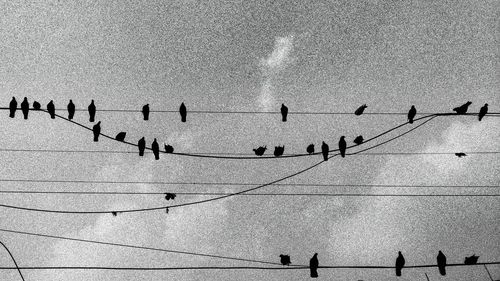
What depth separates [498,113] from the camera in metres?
10.3

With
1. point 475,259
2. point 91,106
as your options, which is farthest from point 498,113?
point 91,106

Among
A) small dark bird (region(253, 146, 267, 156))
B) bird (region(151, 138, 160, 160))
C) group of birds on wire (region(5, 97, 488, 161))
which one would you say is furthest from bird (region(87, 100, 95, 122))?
small dark bird (region(253, 146, 267, 156))

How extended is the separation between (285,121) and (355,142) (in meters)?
2.00

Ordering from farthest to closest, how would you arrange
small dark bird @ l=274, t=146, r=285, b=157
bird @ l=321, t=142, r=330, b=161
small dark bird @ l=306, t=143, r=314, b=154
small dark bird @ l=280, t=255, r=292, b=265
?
small dark bird @ l=306, t=143, r=314, b=154 < bird @ l=321, t=142, r=330, b=161 < small dark bird @ l=280, t=255, r=292, b=265 < small dark bird @ l=274, t=146, r=285, b=157

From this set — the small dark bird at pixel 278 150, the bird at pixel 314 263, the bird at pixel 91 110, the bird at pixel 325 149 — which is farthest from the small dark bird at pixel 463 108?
the bird at pixel 91 110

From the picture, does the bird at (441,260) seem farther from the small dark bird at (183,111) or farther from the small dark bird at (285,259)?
the small dark bird at (183,111)

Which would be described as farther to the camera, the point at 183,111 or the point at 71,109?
the point at 183,111

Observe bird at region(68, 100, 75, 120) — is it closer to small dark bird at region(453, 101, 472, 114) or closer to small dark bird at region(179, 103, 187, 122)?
small dark bird at region(179, 103, 187, 122)

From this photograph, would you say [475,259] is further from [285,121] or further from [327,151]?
[285,121]

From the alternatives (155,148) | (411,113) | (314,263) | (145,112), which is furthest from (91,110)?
(411,113)

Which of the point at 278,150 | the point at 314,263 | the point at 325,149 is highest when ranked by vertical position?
the point at 325,149

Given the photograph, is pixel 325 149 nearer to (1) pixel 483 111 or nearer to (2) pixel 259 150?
(2) pixel 259 150

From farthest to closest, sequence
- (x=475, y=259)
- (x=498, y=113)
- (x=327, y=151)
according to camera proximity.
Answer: (x=327, y=151) → (x=475, y=259) → (x=498, y=113)

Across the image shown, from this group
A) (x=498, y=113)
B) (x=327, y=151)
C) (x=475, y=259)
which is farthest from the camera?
(x=327, y=151)
